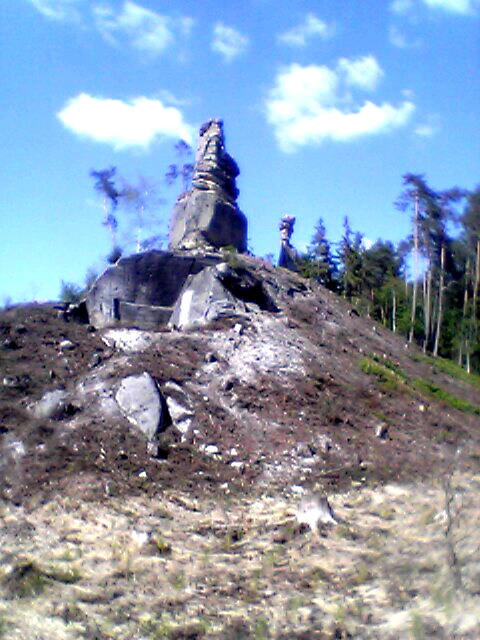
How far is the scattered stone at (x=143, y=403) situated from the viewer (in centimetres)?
1705

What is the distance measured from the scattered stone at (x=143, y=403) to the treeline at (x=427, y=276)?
2397cm

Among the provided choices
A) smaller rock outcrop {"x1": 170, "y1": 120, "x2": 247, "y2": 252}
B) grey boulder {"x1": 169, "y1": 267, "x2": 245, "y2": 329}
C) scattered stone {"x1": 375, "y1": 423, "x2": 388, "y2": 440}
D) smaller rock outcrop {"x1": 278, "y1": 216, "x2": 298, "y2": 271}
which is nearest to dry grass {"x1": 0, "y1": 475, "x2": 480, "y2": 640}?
scattered stone {"x1": 375, "y1": 423, "x2": 388, "y2": 440}

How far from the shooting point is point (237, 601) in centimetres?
1074

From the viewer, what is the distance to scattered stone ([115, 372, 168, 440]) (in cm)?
1705

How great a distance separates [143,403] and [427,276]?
29090mm

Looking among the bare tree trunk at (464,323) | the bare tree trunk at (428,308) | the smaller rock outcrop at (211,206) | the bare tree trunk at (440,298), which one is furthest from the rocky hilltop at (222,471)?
the bare tree trunk at (464,323)

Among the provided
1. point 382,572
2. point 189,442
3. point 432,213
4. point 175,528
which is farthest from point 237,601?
point 432,213

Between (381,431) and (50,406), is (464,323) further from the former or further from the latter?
(50,406)

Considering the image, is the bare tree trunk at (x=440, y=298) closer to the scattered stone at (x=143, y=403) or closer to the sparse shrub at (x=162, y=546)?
the scattered stone at (x=143, y=403)

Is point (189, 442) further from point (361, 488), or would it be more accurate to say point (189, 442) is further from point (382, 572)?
point (382, 572)

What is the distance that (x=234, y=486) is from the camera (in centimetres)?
1559

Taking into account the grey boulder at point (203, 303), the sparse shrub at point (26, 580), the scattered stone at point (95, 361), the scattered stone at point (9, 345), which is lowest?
the sparse shrub at point (26, 580)

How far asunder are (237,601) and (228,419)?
7185mm

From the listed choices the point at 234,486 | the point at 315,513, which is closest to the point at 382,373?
the point at 234,486
